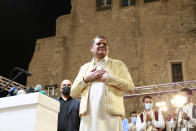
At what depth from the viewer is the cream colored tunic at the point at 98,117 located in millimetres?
2662

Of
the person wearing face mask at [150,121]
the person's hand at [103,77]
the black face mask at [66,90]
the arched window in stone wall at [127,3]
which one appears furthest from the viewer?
the arched window in stone wall at [127,3]

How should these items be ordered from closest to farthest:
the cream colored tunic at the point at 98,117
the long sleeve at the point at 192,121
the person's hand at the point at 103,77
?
1. the cream colored tunic at the point at 98,117
2. the person's hand at the point at 103,77
3. the long sleeve at the point at 192,121

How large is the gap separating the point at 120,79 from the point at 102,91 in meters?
0.23

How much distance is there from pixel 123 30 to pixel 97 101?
13.1 meters

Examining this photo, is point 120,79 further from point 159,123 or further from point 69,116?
point 159,123

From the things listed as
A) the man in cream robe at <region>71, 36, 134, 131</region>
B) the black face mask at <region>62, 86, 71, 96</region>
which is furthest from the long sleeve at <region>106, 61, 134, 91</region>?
the black face mask at <region>62, 86, 71, 96</region>

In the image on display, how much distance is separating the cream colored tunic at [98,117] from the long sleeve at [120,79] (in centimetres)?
10

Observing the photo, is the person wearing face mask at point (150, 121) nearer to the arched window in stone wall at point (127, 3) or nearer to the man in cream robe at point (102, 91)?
the man in cream robe at point (102, 91)

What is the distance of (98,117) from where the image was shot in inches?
106

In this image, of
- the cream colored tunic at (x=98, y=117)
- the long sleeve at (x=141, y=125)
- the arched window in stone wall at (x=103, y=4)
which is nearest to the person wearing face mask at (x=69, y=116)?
the cream colored tunic at (x=98, y=117)

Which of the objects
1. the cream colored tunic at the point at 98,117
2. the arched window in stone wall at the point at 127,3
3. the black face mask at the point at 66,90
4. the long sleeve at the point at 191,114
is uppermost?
the arched window in stone wall at the point at 127,3

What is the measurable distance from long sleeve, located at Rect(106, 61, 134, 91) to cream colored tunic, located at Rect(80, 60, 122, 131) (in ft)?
0.32

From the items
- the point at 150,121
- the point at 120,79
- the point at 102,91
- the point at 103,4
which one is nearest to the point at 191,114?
the point at 150,121

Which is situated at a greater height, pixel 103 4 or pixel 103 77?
pixel 103 4
